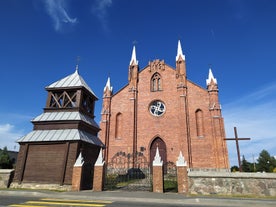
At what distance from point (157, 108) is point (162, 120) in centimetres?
182

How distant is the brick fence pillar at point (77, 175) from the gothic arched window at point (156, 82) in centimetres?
1629

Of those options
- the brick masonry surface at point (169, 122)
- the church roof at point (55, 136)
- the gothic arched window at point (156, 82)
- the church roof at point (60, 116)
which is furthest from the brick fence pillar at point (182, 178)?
the gothic arched window at point (156, 82)

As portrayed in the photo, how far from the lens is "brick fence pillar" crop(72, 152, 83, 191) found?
11852mm

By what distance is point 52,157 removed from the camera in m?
13.0

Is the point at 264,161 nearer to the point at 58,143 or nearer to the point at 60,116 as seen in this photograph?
the point at 60,116

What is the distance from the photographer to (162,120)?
81.2 feet

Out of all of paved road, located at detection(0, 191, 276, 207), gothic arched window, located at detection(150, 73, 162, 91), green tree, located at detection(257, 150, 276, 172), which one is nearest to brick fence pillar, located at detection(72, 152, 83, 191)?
paved road, located at detection(0, 191, 276, 207)

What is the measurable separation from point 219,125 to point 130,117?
10517mm

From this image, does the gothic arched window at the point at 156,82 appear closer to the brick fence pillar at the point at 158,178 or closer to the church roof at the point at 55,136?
the church roof at the point at 55,136

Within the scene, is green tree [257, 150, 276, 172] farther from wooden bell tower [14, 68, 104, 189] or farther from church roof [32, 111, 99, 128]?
church roof [32, 111, 99, 128]

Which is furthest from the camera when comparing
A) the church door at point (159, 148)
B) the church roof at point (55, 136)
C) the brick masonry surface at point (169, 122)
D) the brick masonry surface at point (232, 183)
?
the church door at point (159, 148)

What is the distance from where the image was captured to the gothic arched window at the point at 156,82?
26562 millimetres

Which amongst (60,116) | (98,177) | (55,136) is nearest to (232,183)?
(98,177)

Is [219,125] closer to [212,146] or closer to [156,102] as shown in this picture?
[212,146]
